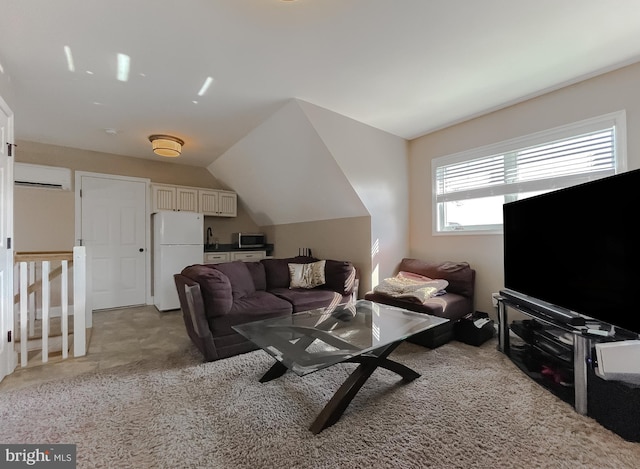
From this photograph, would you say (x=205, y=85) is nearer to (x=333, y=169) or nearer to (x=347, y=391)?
(x=333, y=169)

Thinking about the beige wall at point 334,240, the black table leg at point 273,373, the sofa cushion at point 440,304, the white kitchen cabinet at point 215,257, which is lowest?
the black table leg at point 273,373

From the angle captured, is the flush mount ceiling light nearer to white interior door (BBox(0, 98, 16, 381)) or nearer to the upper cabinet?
the upper cabinet

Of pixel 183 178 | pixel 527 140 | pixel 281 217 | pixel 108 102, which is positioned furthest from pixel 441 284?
pixel 183 178

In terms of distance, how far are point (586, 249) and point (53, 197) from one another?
19.4 ft

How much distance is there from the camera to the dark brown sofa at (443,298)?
9.29 feet

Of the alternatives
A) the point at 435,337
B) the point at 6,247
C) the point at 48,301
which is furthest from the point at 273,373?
the point at 6,247

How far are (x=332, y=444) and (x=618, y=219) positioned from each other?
6.54ft

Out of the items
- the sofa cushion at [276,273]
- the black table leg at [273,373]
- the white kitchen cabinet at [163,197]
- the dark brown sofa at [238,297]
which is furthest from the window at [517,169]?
the white kitchen cabinet at [163,197]

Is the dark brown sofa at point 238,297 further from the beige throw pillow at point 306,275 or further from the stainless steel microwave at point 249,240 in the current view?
the stainless steel microwave at point 249,240

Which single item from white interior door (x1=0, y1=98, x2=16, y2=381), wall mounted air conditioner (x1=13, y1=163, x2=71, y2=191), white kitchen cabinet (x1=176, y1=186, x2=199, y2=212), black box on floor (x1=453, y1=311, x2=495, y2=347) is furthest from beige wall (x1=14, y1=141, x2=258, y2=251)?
black box on floor (x1=453, y1=311, x2=495, y2=347)

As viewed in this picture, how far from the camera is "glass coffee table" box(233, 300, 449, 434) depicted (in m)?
1.62

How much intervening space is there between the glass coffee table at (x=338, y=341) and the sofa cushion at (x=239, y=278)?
3.30ft

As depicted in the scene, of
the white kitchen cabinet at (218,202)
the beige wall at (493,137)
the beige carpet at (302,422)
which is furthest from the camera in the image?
the white kitchen cabinet at (218,202)

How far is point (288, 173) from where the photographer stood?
4.14 meters
